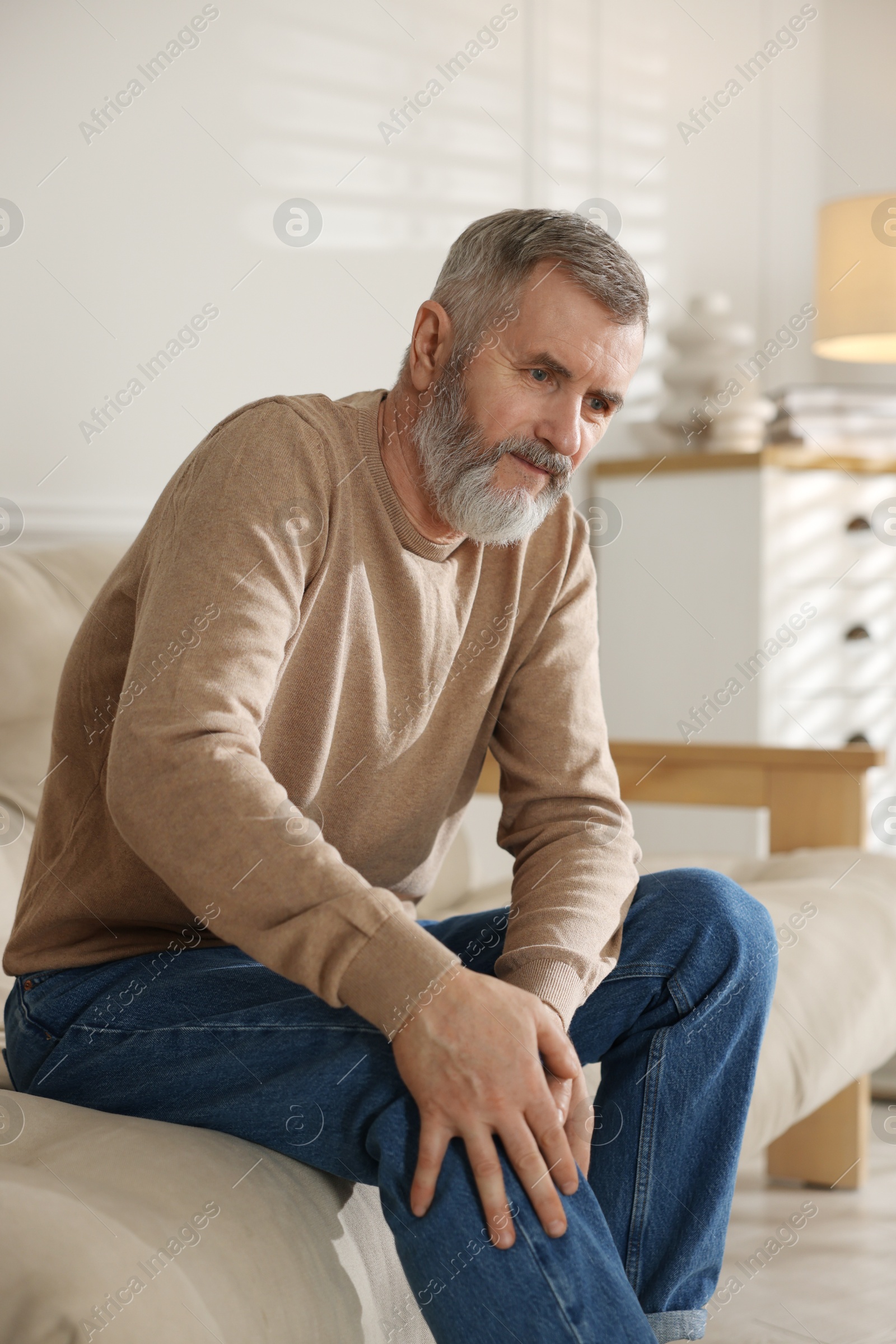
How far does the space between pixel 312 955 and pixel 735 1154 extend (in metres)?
0.41

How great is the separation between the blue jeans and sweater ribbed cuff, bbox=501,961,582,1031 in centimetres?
9

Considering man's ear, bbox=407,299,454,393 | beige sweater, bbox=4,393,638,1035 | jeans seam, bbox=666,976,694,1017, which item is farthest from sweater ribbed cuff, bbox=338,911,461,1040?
man's ear, bbox=407,299,454,393

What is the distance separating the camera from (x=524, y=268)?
977 mm

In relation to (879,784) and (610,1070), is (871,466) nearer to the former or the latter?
(879,784)

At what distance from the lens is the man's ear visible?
3.39 feet

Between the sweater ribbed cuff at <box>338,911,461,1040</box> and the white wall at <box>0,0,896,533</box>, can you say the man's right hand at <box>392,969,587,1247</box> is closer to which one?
the sweater ribbed cuff at <box>338,911,461,1040</box>

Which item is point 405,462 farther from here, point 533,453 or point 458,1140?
point 458,1140

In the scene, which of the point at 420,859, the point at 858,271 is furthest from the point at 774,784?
the point at 858,271

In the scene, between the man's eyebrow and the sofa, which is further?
the man's eyebrow

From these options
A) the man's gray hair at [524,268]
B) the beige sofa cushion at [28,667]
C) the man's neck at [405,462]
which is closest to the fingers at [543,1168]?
the man's neck at [405,462]

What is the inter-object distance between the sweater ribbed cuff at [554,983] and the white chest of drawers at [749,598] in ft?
6.15

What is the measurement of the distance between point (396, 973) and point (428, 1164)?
0.11 metres

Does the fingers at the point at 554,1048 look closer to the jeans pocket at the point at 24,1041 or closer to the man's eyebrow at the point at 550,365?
the jeans pocket at the point at 24,1041

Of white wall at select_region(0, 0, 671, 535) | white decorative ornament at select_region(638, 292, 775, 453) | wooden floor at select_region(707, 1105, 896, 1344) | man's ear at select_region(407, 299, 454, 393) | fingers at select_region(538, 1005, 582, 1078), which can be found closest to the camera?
fingers at select_region(538, 1005, 582, 1078)
